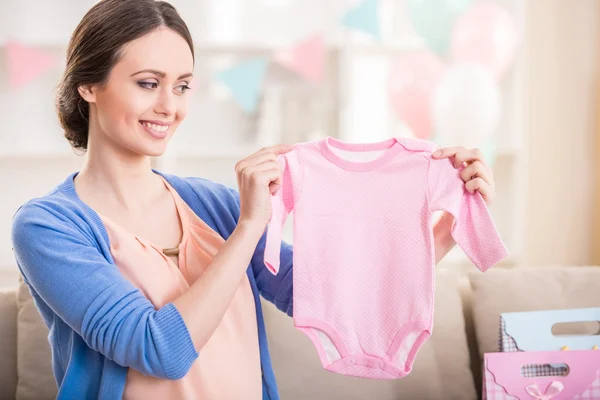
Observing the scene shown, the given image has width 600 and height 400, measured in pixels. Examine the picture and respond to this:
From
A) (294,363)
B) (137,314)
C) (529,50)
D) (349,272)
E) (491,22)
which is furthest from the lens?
(529,50)

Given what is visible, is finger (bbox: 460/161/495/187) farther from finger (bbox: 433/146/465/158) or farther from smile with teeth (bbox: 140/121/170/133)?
smile with teeth (bbox: 140/121/170/133)

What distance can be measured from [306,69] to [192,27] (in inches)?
25.7

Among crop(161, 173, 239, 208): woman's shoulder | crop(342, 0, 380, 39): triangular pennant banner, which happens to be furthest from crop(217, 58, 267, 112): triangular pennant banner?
crop(161, 173, 239, 208): woman's shoulder

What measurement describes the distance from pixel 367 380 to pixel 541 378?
20.0 inches

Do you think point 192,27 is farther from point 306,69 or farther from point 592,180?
point 592,180

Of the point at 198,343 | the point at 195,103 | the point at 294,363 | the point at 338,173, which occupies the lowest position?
the point at 294,363

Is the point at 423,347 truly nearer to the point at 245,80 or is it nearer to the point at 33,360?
the point at 33,360

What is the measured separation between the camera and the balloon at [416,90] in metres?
3.63

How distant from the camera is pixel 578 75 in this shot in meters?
4.06

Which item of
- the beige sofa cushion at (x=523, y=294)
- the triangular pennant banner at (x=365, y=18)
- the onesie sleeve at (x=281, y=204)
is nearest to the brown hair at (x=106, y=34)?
the onesie sleeve at (x=281, y=204)

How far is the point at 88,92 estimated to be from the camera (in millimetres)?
1519

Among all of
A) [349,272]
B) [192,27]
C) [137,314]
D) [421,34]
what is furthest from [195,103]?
[137,314]

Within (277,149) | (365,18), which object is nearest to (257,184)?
(277,149)

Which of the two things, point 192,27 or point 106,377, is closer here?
point 106,377
